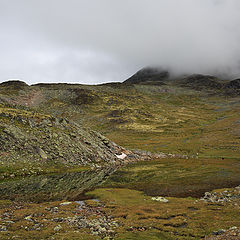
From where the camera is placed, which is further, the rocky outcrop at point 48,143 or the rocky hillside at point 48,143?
the rocky outcrop at point 48,143

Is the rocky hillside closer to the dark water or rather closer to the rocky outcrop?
the rocky outcrop

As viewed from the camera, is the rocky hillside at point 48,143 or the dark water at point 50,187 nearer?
the dark water at point 50,187

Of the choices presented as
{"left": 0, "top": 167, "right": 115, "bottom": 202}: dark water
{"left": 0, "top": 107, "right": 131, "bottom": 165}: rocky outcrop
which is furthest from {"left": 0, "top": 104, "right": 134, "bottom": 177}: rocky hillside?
{"left": 0, "top": 167, "right": 115, "bottom": 202}: dark water

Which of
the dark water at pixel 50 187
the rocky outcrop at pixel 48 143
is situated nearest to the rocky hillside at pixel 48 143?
the rocky outcrop at pixel 48 143

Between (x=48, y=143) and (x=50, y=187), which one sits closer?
(x=50, y=187)

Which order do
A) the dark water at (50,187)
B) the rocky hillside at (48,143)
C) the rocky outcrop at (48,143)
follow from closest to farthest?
the dark water at (50,187) → the rocky hillside at (48,143) → the rocky outcrop at (48,143)

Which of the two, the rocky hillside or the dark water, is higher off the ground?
the rocky hillside

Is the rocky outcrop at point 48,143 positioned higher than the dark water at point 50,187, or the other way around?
the rocky outcrop at point 48,143

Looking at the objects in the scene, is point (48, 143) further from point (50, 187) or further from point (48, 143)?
point (50, 187)

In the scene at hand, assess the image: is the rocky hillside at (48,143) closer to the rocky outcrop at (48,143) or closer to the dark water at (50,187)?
the rocky outcrop at (48,143)

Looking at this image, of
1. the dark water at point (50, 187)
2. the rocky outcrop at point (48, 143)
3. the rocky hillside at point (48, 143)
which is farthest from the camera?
the rocky outcrop at point (48, 143)

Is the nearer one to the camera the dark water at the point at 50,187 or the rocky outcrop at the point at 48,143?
the dark water at the point at 50,187

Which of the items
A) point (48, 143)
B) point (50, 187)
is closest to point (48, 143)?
point (48, 143)

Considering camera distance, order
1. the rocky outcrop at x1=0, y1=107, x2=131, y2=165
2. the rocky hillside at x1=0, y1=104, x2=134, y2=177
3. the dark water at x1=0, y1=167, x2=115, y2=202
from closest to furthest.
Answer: the dark water at x1=0, y1=167, x2=115, y2=202 → the rocky hillside at x1=0, y1=104, x2=134, y2=177 → the rocky outcrop at x1=0, y1=107, x2=131, y2=165
